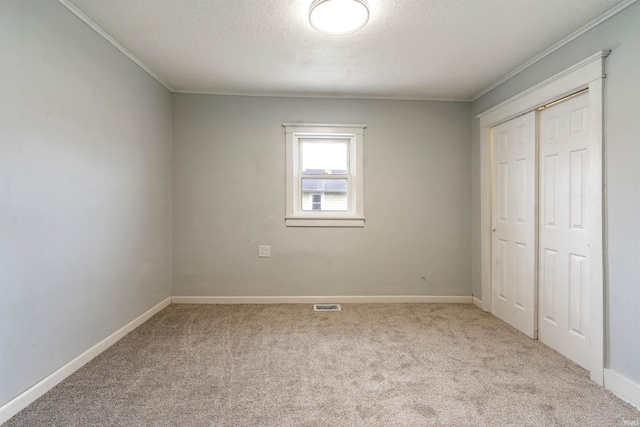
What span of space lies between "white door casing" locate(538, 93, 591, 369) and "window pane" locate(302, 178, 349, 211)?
6.48ft

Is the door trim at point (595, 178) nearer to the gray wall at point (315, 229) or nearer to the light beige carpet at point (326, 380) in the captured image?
the light beige carpet at point (326, 380)

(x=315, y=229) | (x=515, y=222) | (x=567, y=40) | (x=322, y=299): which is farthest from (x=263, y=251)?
(x=567, y=40)

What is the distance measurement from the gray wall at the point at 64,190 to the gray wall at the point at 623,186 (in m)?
3.52

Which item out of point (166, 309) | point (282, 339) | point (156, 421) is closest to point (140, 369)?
point (156, 421)

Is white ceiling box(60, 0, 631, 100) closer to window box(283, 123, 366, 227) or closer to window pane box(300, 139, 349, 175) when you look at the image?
window box(283, 123, 366, 227)

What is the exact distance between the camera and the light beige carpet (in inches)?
65.5

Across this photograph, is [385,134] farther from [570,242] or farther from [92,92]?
[92,92]

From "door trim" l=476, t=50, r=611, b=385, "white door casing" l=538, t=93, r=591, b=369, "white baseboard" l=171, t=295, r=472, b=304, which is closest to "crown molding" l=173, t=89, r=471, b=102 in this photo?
"white door casing" l=538, t=93, r=591, b=369

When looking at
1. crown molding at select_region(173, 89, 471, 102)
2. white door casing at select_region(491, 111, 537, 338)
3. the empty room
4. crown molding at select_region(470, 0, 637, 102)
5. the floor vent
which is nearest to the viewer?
the empty room

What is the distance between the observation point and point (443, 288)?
368 cm

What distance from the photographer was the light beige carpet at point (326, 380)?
166 centimetres

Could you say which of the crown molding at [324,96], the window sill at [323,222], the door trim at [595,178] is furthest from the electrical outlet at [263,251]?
the door trim at [595,178]

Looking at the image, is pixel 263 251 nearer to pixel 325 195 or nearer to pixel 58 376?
pixel 325 195

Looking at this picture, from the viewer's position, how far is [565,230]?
2.37 m
